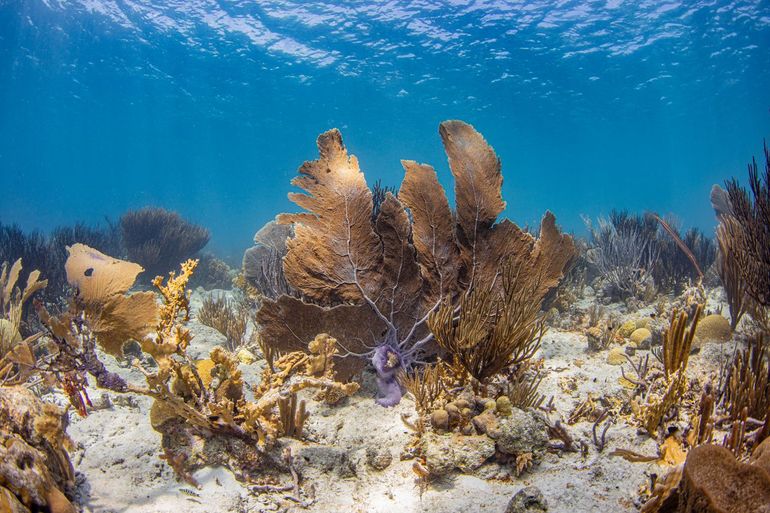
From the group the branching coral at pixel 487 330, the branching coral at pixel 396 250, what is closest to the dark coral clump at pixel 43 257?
the branching coral at pixel 396 250

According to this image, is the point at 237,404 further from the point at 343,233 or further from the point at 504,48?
the point at 504,48

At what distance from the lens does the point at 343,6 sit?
23500 mm

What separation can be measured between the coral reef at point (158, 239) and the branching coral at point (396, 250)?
9023 millimetres

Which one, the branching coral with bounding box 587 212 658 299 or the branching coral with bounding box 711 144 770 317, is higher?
the branching coral with bounding box 587 212 658 299

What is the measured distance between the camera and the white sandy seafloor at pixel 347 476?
248 cm

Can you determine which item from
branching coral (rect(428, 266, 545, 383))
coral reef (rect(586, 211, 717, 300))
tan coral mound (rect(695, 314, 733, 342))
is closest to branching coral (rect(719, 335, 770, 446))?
branching coral (rect(428, 266, 545, 383))

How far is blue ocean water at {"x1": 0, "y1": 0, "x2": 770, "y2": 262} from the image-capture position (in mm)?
23650

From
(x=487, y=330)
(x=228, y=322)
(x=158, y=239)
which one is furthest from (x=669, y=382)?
(x=158, y=239)

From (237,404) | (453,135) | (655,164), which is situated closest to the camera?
(237,404)

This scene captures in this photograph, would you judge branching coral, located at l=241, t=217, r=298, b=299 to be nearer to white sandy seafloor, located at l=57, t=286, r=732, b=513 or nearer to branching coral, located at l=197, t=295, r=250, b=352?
branching coral, located at l=197, t=295, r=250, b=352

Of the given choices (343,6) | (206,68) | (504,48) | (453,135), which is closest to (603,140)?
(504,48)

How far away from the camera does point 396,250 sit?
383cm

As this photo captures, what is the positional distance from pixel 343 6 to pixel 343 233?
2461 cm

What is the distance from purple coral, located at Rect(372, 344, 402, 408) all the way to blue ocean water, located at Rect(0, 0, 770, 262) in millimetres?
11682
